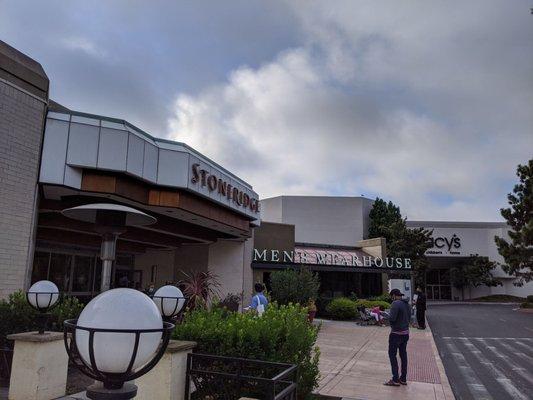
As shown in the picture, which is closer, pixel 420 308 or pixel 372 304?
pixel 420 308

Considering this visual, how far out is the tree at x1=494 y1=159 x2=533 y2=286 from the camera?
36844mm

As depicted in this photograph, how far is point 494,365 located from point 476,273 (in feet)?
→ 155

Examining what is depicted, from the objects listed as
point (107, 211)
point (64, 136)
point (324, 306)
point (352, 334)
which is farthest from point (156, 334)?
point (324, 306)

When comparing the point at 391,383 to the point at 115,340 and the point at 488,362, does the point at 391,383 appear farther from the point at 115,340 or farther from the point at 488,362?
the point at 115,340

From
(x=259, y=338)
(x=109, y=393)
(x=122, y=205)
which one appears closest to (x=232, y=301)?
(x=122, y=205)

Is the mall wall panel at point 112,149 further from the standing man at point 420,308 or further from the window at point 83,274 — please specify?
the standing man at point 420,308

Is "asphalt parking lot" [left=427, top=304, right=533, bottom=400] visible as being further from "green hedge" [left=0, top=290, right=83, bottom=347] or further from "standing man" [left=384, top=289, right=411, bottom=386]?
"green hedge" [left=0, top=290, right=83, bottom=347]

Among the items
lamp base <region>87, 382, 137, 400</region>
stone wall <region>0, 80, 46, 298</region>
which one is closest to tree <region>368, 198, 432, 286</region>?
stone wall <region>0, 80, 46, 298</region>

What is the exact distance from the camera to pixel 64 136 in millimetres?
10672

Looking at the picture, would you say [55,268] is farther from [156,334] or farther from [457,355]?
[156,334]

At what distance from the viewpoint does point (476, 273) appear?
54.2 metres

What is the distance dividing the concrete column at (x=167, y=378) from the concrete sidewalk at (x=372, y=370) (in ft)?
10.8

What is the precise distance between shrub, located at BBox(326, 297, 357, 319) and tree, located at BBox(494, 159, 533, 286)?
19.6 metres

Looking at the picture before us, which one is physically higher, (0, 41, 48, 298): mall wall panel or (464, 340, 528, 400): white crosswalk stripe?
(0, 41, 48, 298): mall wall panel
